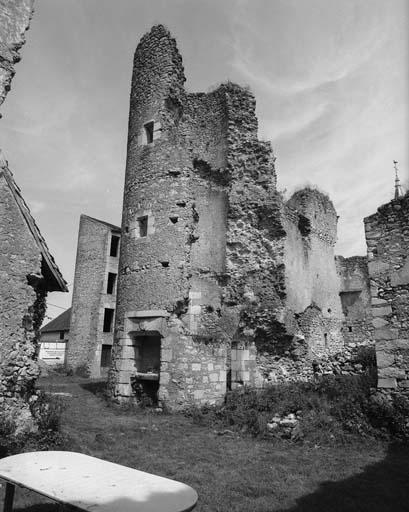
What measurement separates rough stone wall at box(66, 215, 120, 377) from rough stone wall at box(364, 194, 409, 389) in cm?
1863

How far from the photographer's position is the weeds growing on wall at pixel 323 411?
7457 millimetres

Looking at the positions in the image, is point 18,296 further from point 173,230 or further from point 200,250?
point 200,250

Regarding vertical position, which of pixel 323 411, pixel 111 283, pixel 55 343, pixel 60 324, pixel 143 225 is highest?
pixel 111 283

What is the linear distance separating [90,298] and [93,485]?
22673 mm

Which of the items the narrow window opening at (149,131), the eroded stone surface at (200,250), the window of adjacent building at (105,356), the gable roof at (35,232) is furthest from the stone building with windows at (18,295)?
the window of adjacent building at (105,356)

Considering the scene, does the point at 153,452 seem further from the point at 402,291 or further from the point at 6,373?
the point at 402,291

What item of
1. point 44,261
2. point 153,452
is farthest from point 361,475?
point 44,261

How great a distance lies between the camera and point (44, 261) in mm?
7008

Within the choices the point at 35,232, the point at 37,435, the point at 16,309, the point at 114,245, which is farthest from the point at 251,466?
the point at 114,245

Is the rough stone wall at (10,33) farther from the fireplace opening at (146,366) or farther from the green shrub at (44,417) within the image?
the fireplace opening at (146,366)

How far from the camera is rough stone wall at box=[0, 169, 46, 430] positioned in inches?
245

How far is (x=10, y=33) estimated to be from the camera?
215 inches

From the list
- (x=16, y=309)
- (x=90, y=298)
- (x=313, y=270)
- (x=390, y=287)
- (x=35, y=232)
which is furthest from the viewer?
(x=90, y=298)

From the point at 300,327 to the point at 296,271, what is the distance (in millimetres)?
1918
